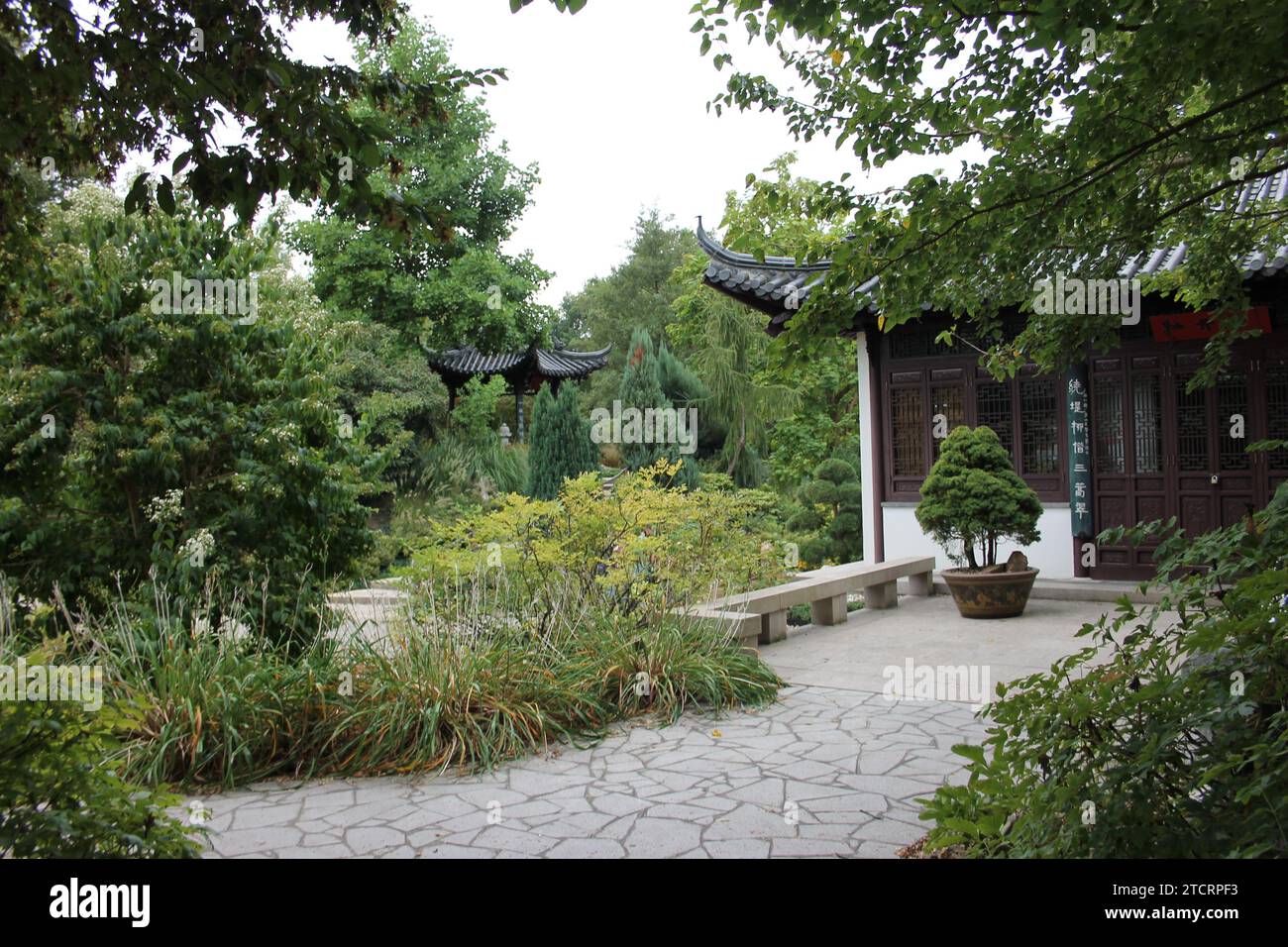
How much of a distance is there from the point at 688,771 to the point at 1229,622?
2.71 m

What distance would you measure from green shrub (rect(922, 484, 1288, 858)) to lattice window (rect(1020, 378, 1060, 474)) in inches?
289

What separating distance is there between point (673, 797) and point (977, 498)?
5.10 m

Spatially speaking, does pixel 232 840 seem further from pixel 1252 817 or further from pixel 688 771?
pixel 1252 817

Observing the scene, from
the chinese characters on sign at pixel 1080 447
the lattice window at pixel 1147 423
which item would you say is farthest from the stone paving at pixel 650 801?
the lattice window at pixel 1147 423

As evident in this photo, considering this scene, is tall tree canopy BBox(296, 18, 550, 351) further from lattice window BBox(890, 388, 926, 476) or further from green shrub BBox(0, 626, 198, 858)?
green shrub BBox(0, 626, 198, 858)

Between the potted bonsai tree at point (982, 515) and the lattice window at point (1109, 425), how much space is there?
142cm

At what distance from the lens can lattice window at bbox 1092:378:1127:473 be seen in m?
9.20

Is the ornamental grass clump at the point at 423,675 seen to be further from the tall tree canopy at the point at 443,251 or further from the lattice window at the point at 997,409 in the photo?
the tall tree canopy at the point at 443,251

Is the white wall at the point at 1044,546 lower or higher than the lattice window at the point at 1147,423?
lower

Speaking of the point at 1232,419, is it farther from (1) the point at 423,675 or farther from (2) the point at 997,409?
(1) the point at 423,675

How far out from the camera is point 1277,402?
8.44m

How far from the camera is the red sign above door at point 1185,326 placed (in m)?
8.41

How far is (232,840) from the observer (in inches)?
140
